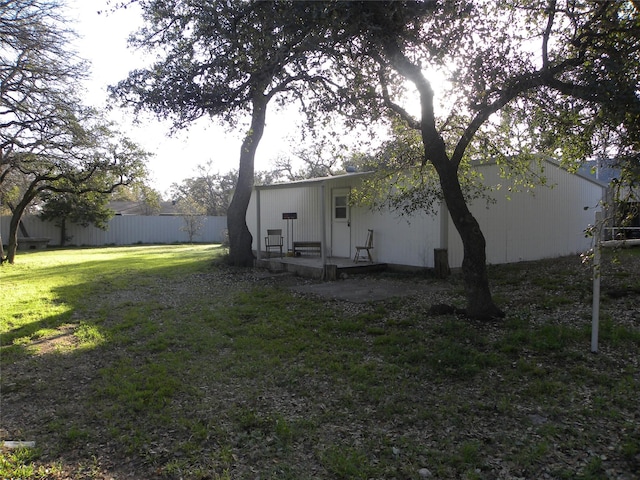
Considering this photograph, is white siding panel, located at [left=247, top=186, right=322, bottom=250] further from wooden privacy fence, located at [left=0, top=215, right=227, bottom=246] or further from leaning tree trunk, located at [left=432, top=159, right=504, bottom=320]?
wooden privacy fence, located at [left=0, top=215, right=227, bottom=246]

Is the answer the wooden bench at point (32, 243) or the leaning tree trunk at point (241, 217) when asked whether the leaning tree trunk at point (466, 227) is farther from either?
the wooden bench at point (32, 243)

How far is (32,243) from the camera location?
79.2ft

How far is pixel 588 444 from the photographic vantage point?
126 inches

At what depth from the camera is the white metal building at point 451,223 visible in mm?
10578

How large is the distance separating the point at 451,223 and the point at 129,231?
24.0m

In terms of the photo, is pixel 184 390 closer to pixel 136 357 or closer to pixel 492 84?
pixel 136 357

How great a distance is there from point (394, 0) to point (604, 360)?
13.9ft

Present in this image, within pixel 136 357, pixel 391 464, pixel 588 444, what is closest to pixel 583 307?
pixel 588 444

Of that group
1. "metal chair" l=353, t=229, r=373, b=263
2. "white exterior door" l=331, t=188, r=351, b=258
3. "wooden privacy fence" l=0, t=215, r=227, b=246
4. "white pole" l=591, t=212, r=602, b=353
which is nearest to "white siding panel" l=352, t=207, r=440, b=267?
"metal chair" l=353, t=229, r=373, b=263

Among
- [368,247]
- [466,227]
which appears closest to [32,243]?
[368,247]

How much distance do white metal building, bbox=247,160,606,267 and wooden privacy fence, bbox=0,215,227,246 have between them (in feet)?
41.0

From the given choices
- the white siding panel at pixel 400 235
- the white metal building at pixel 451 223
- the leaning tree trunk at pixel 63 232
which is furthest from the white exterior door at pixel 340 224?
the leaning tree trunk at pixel 63 232

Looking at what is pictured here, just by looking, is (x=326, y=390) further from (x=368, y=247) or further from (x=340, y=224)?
(x=340, y=224)

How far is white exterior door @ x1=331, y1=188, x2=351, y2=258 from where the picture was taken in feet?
42.4
